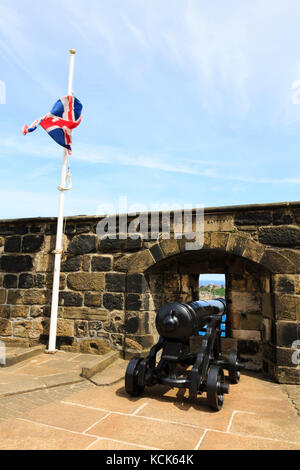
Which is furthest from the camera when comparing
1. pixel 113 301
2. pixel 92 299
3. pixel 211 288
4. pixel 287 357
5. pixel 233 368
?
pixel 211 288

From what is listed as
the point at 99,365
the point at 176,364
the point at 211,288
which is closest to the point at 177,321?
the point at 176,364

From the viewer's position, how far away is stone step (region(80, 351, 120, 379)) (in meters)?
4.09

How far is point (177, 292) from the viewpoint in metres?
6.13

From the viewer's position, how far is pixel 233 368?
4023 mm

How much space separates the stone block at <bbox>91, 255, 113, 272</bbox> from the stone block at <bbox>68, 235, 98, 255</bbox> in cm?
16

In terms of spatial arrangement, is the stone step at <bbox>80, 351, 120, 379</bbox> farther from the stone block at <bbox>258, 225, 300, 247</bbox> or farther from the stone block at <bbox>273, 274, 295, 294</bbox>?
the stone block at <bbox>258, 225, 300, 247</bbox>

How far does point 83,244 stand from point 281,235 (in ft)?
10.7

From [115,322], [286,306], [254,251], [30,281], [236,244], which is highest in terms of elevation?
[236,244]

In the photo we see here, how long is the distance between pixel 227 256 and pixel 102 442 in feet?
13.4

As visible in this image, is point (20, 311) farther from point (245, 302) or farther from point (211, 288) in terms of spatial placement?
point (211, 288)

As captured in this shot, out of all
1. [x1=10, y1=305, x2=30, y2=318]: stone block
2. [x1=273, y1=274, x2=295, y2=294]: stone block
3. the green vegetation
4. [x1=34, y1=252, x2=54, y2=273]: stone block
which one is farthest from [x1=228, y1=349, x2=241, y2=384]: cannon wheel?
the green vegetation

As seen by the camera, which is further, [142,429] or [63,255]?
[63,255]
